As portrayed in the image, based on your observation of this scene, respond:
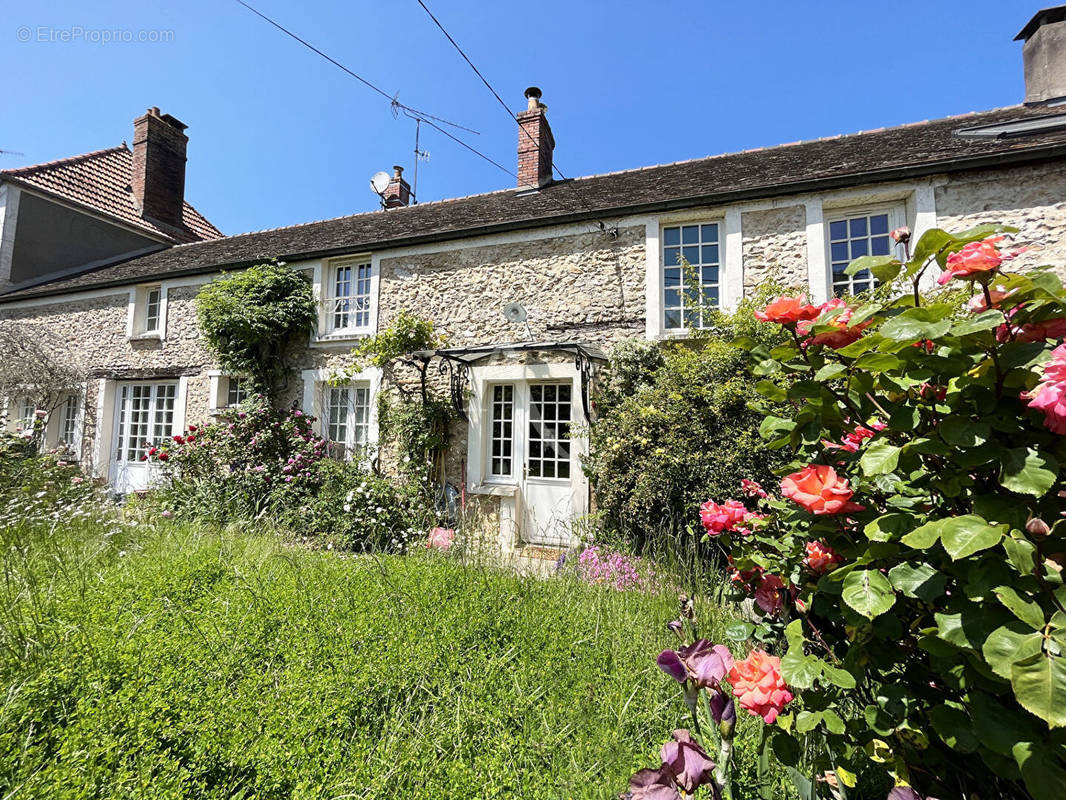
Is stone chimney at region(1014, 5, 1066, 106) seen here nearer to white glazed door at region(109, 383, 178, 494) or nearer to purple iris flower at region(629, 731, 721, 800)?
purple iris flower at region(629, 731, 721, 800)

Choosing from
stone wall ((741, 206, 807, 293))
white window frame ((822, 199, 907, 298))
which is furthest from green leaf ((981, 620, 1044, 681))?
white window frame ((822, 199, 907, 298))

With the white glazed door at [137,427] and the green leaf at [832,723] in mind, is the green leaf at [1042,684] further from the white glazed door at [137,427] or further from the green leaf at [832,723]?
the white glazed door at [137,427]

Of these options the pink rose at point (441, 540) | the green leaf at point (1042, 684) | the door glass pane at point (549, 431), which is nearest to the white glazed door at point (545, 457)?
the door glass pane at point (549, 431)

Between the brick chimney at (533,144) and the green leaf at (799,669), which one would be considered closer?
the green leaf at (799,669)

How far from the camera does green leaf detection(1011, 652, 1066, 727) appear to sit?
29.3 inches

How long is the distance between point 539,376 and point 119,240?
1416 cm

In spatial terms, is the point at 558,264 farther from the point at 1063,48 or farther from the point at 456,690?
the point at 1063,48

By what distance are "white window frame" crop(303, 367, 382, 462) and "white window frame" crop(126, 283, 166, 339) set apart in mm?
4518

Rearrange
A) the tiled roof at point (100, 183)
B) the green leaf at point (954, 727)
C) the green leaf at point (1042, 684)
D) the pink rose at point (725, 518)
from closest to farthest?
the green leaf at point (1042, 684) < the green leaf at point (954, 727) < the pink rose at point (725, 518) < the tiled roof at point (100, 183)

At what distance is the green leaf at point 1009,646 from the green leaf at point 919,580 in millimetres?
125

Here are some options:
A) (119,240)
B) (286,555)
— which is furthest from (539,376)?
(119,240)

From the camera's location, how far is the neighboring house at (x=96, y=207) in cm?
1233

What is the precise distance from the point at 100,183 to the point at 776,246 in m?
17.8

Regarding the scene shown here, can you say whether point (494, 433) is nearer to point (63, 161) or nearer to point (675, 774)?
point (675, 774)
